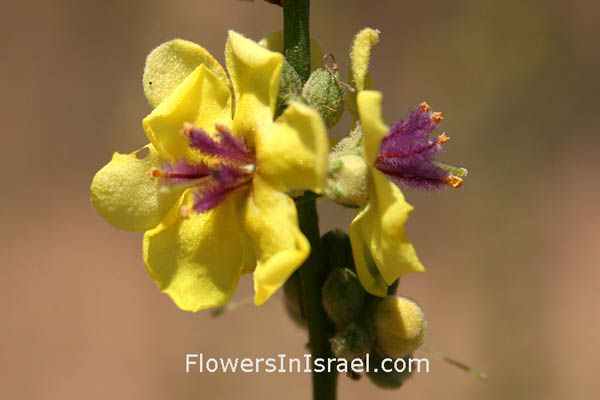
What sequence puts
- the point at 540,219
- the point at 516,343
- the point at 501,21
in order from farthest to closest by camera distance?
the point at 540,219, the point at 501,21, the point at 516,343

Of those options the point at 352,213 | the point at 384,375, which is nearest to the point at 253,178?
the point at 384,375

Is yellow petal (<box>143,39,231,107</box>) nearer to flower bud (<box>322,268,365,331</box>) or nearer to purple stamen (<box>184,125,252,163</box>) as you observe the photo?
purple stamen (<box>184,125,252,163</box>)

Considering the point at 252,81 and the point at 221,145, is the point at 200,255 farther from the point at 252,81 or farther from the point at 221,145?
the point at 252,81

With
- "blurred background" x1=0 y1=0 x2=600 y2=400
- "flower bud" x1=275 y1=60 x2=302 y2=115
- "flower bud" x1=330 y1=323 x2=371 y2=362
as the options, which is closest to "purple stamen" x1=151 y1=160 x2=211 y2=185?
"flower bud" x1=275 y1=60 x2=302 y2=115

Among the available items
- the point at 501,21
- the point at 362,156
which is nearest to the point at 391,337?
the point at 362,156

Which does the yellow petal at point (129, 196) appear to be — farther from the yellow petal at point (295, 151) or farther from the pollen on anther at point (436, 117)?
the pollen on anther at point (436, 117)

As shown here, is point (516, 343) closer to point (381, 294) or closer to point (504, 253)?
point (504, 253)
